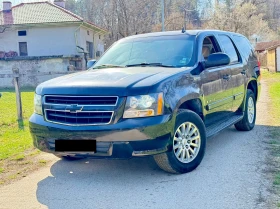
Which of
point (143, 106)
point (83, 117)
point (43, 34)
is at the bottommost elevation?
point (83, 117)

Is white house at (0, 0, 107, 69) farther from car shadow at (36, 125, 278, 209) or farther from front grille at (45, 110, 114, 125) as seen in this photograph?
front grille at (45, 110, 114, 125)

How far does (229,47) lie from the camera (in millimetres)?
6234

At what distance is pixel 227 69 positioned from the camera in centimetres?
571

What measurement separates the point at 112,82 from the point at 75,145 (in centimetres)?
87

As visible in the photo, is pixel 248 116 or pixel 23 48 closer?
pixel 248 116

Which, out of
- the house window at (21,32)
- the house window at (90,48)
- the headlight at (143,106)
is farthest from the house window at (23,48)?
the headlight at (143,106)

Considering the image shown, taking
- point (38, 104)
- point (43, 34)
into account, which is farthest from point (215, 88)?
point (43, 34)

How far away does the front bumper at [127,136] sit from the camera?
3.81 meters

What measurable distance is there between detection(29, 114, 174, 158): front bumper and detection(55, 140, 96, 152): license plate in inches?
1.6

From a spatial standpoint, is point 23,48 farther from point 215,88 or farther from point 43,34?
point 215,88

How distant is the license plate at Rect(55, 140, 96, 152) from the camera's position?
3.92 meters

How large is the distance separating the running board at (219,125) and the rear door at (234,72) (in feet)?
0.51

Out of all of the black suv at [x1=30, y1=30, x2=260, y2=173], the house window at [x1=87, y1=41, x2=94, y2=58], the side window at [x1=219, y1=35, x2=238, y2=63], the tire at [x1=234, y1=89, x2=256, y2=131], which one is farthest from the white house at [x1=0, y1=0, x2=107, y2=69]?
the black suv at [x1=30, y1=30, x2=260, y2=173]

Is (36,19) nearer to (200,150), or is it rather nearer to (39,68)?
(39,68)
